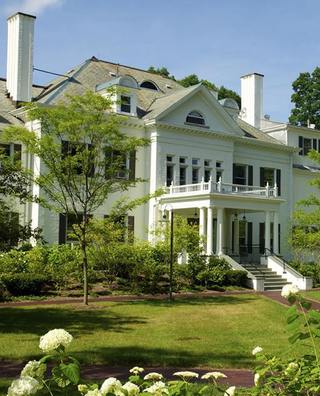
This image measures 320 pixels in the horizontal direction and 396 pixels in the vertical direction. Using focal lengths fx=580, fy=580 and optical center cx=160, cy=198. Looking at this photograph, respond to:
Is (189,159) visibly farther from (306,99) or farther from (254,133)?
(306,99)

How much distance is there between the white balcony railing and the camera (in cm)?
2855

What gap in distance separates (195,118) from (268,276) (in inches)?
370

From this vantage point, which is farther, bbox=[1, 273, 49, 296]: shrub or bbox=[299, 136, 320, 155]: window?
bbox=[299, 136, 320, 155]: window

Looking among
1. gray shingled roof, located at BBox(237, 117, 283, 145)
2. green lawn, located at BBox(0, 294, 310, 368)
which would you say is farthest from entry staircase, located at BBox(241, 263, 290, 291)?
gray shingled roof, located at BBox(237, 117, 283, 145)

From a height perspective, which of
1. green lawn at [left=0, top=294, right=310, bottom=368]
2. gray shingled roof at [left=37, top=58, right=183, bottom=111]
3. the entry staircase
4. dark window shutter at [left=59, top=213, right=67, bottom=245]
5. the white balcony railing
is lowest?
green lawn at [left=0, top=294, right=310, bottom=368]

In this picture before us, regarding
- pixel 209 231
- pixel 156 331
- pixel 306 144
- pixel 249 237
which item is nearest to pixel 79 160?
pixel 156 331

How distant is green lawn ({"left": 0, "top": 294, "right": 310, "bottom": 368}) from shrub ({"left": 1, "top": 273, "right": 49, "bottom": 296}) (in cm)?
263

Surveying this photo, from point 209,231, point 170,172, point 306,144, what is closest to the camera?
point 209,231

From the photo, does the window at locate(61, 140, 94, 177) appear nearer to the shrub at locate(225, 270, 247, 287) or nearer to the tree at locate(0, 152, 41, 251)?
the tree at locate(0, 152, 41, 251)

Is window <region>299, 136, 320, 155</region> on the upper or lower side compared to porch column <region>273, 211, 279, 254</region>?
upper

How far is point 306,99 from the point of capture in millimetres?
61312

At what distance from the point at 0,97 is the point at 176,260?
12.2 meters

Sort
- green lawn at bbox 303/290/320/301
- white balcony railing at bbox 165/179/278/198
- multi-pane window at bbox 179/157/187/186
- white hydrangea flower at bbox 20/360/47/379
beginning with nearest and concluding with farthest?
white hydrangea flower at bbox 20/360/47/379 → green lawn at bbox 303/290/320/301 → white balcony railing at bbox 165/179/278/198 → multi-pane window at bbox 179/157/187/186

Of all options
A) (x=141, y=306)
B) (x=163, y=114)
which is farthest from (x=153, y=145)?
(x=141, y=306)
